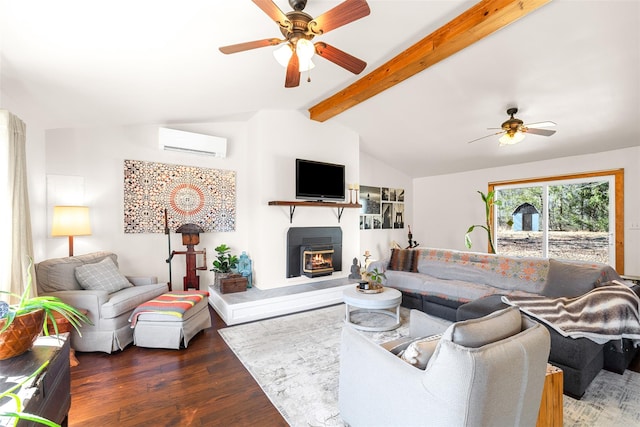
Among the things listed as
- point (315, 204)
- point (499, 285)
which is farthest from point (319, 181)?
point (499, 285)

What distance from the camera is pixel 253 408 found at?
1.89 meters

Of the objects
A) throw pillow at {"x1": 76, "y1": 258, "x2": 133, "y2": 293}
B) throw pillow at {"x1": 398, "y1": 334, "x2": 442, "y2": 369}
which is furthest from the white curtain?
throw pillow at {"x1": 398, "y1": 334, "x2": 442, "y2": 369}

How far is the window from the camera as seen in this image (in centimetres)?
411

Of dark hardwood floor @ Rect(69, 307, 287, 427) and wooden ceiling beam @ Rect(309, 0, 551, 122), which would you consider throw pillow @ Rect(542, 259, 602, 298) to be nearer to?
wooden ceiling beam @ Rect(309, 0, 551, 122)

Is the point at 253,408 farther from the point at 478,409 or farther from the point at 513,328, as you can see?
the point at 513,328

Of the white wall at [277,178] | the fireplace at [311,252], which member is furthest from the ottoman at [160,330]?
the fireplace at [311,252]

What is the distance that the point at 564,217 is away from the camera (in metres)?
4.61

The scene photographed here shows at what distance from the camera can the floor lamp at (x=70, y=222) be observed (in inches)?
114

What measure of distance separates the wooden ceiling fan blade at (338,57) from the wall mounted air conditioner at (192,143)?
8.19 feet

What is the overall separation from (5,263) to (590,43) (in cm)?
512

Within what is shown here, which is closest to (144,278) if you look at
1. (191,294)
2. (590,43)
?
(191,294)

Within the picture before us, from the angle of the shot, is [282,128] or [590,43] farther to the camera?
[282,128]

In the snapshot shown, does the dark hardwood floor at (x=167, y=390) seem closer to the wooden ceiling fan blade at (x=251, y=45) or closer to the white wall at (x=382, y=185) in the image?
the wooden ceiling fan blade at (x=251, y=45)

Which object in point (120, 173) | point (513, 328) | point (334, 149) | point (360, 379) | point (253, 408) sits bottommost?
point (253, 408)
